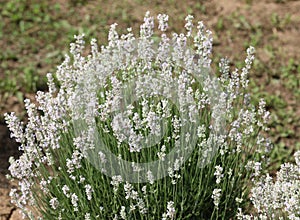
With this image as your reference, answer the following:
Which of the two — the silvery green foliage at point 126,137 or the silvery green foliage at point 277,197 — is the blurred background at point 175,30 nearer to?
the silvery green foliage at point 126,137

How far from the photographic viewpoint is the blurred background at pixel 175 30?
5.39 m

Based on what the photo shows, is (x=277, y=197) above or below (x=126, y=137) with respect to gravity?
below

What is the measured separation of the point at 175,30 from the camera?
633 centimetres

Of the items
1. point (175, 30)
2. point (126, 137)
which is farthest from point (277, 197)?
point (175, 30)

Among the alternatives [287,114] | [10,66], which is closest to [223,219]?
[287,114]

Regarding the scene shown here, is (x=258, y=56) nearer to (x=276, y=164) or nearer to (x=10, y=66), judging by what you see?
(x=276, y=164)

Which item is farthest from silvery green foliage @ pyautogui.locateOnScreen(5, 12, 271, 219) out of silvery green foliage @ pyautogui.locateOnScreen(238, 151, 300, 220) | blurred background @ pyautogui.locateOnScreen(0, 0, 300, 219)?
blurred background @ pyautogui.locateOnScreen(0, 0, 300, 219)

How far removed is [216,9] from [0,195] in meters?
3.56

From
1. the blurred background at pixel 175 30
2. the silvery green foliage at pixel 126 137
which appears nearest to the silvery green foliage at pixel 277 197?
the silvery green foliage at pixel 126 137

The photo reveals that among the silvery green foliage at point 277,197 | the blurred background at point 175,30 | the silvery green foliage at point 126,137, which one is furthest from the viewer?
the blurred background at point 175,30

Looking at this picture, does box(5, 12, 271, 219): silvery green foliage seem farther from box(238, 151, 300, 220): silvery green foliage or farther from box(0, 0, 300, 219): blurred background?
box(0, 0, 300, 219): blurred background

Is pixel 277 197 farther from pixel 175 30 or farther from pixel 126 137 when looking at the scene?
pixel 175 30

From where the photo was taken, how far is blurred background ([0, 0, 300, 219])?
17.7 feet

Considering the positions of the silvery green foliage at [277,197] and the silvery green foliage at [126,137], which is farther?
the silvery green foliage at [126,137]
